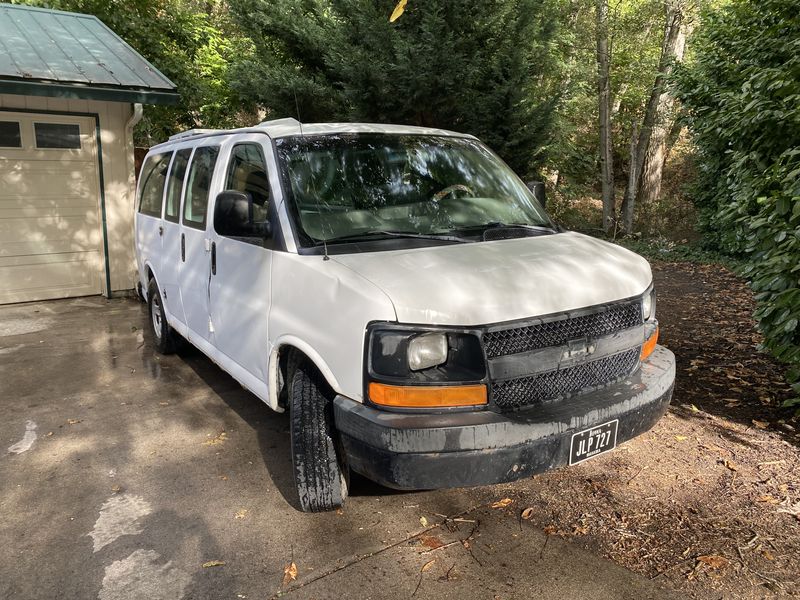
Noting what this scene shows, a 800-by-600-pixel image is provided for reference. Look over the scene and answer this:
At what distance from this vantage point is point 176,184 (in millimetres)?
5363

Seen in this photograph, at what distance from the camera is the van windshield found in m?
3.51

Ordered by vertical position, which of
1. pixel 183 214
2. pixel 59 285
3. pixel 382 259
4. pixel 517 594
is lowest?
pixel 59 285

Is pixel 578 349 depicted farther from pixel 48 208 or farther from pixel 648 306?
pixel 48 208

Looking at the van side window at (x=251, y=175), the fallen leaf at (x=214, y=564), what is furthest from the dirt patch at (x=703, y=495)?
the van side window at (x=251, y=175)

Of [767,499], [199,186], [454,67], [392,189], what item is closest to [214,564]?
[392,189]

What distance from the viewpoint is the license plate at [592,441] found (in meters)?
2.93

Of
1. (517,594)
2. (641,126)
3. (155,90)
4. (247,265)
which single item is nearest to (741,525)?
(517,594)

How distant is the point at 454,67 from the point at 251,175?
6.99 metres

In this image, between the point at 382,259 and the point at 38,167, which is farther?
the point at 38,167

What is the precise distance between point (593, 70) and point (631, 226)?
389 cm

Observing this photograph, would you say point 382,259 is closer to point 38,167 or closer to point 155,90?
point 155,90

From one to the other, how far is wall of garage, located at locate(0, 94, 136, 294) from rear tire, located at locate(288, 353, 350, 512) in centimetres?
725

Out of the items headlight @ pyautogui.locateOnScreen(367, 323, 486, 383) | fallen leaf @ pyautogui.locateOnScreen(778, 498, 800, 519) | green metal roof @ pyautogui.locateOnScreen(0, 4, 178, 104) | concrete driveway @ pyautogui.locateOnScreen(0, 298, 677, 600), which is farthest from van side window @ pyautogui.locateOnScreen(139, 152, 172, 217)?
fallen leaf @ pyautogui.locateOnScreen(778, 498, 800, 519)

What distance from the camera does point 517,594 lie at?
277 cm
